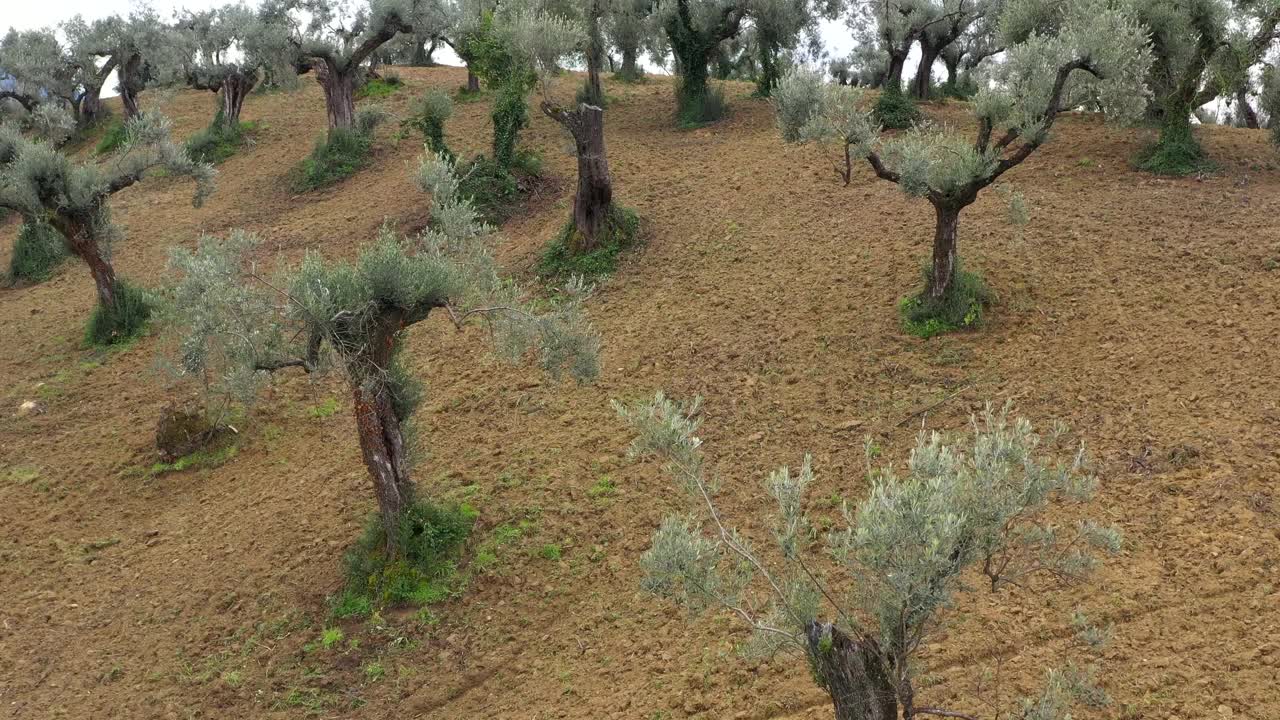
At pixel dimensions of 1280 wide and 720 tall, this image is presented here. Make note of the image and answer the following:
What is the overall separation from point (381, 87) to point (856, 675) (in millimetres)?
24388

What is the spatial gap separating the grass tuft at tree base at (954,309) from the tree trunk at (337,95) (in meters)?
14.4

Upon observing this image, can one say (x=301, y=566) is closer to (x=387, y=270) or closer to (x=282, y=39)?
(x=387, y=270)

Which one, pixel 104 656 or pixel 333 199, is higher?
pixel 333 199

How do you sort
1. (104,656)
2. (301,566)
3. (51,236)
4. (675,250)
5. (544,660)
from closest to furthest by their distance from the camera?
(544,660) → (104,656) → (301,566) → (675,250) → (51,236)

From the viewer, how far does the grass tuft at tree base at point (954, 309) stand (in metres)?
11.5

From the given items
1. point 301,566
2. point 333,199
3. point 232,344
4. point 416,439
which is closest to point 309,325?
point 232,344

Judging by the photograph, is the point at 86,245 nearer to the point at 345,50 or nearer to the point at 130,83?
the point at 345,50

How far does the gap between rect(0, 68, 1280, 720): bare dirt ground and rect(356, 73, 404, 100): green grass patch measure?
10383mm

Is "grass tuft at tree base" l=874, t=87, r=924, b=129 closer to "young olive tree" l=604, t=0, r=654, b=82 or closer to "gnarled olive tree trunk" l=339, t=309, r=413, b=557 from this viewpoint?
"young olive tree" l=604, t=0, r=654, b=82

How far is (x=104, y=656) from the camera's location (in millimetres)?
8898

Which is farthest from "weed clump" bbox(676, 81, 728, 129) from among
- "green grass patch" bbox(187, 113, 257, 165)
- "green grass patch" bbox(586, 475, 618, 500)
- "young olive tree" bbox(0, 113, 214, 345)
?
"green grass patch" bbox(586, 475, 618, 500)

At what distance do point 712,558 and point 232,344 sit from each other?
4.82 m

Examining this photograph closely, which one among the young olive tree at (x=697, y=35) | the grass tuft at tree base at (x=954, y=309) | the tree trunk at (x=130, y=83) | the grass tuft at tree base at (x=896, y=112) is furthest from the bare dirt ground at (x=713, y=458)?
the tree trunk at (x=130, y=83)

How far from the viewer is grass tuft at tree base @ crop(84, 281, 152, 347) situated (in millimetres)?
15438
